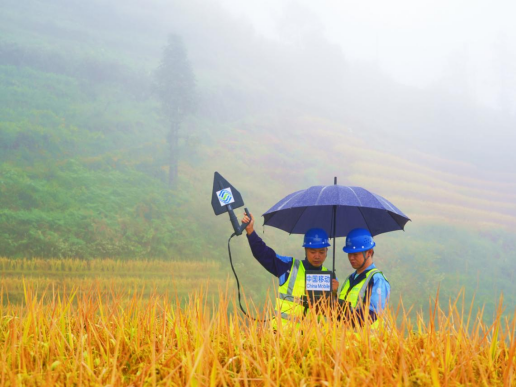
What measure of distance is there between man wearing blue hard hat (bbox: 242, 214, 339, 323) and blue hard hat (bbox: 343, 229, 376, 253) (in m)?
0.30

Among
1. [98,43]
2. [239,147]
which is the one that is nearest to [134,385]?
[239,147]

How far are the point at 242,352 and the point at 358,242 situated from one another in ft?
6.21

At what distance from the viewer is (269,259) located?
15.5 feet

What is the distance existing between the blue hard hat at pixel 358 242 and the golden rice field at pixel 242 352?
0.97m

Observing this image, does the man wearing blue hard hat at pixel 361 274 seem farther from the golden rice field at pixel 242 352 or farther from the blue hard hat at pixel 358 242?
the golden rice field at pixel 242 352

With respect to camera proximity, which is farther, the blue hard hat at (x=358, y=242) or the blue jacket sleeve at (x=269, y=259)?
the blue jacket sleeve at (x=269, y=259)

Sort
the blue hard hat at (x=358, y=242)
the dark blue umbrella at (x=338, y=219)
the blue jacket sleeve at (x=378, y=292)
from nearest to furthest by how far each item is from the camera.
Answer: the blue jacket sleeve at (x=378, y=292) → the blue hard hat at (x=358, y=242) → the dark blue umbrella at (x=338, y=219)

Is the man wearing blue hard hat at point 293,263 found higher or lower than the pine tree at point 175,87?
lower

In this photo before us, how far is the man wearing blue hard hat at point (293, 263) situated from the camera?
439 cm

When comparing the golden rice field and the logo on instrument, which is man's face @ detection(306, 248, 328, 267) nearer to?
the logo on instrument

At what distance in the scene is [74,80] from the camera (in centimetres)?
2947

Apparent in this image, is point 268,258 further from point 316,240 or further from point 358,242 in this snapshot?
point 358,242

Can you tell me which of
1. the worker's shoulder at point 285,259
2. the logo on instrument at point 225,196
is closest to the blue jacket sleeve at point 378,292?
the worker's shoulder at point 285,259

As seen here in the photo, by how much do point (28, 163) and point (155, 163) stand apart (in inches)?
265
